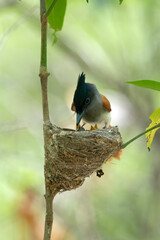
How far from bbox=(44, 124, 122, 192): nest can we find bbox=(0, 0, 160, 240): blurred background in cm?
198

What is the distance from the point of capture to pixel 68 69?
7.82 metres

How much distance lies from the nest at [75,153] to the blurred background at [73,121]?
198 cm

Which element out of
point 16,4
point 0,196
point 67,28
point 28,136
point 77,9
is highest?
point 77,9

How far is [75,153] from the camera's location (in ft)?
9.75

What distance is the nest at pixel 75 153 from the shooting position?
109 inches

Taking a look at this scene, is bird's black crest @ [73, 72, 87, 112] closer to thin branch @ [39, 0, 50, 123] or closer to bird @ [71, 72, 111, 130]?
bird @ [71, 72, 111, 130]

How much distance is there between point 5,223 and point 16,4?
354cm

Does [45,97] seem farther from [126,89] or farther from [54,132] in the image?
[126,89]

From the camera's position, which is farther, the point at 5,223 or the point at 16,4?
the point at 5,223

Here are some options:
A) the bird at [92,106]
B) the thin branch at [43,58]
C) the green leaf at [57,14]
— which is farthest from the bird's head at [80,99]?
the thin branch at [43,58]

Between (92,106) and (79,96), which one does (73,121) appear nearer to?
(92,106)

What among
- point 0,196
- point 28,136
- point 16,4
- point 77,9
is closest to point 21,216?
point 0,196

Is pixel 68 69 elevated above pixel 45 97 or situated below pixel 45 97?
above

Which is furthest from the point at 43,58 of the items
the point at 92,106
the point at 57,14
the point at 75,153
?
the point at 92,106
